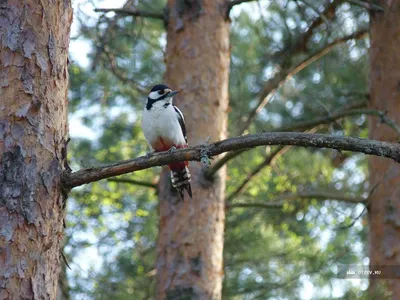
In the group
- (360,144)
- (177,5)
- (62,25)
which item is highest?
(177,5)

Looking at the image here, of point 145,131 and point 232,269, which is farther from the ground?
point 145,131

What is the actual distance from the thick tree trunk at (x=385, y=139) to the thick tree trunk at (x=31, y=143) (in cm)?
312

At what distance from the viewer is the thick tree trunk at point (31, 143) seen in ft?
12.3

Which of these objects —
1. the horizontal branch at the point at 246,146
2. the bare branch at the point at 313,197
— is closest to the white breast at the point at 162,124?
the bare branch at the point at 313,197

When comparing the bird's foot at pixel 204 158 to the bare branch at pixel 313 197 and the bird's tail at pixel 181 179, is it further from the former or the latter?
the bare branch at pixel 313 197

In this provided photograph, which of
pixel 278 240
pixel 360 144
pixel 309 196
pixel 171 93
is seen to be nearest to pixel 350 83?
pixel 278 240

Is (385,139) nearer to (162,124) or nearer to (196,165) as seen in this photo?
(196,165)

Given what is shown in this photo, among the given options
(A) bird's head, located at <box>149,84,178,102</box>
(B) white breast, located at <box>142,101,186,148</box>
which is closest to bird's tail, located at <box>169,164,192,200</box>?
(B) white breast, located at <box>142,101,186,148</box>

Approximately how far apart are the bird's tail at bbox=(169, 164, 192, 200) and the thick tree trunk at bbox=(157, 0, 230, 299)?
156 mm

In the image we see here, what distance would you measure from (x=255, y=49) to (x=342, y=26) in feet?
8.04

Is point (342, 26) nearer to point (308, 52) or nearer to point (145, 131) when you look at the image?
point (308, 52)

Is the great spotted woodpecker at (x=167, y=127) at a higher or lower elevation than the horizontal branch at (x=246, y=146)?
higher

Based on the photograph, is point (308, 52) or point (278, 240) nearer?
point (308, 52)

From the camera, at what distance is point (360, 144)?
3.83 m
